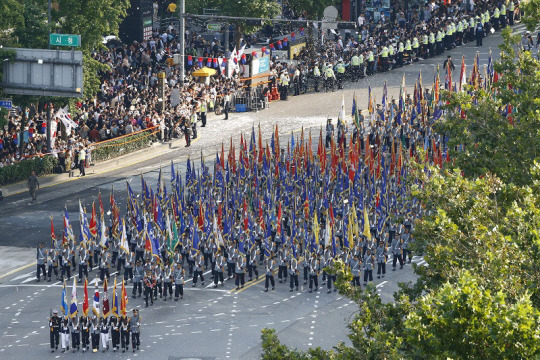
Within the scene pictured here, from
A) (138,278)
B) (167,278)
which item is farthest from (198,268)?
(138,278)

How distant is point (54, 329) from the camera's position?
117 ft

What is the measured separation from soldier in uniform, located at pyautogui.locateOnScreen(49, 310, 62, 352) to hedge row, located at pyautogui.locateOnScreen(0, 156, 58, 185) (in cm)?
1725

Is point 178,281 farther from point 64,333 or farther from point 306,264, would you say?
point 64,333

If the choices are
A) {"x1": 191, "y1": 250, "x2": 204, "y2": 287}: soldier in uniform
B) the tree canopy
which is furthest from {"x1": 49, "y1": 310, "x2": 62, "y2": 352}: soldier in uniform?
the tree canopy

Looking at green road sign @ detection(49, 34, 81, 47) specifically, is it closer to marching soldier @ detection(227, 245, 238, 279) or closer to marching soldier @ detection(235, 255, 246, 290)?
marching soldier @ detection(227, 245, 238, 279)

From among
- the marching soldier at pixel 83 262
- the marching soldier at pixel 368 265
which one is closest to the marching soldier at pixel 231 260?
the marching soldier at pixel 368 265

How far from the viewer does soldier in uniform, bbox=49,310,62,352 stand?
117 feet

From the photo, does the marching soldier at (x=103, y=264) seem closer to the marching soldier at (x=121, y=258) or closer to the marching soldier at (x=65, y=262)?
the marching soldier at (x=121, y=258)

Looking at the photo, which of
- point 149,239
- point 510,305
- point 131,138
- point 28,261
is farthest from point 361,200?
point 510,305

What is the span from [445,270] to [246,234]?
→ 67.5 ft

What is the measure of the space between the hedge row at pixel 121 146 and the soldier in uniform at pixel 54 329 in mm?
20607

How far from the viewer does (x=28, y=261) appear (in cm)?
4416

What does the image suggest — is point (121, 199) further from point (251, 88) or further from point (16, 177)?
point (251, 88)

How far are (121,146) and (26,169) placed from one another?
5.77 m
